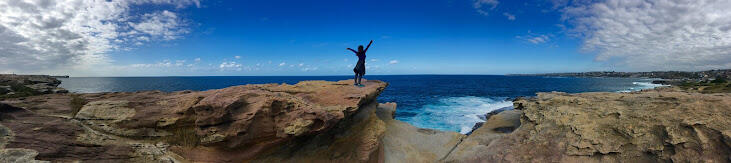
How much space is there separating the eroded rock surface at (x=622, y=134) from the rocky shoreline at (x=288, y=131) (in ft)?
0.08

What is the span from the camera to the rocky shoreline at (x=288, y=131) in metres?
6.40

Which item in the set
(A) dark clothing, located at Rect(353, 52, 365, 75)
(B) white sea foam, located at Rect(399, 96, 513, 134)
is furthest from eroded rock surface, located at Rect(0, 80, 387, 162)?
(B) white sea foam, located at Rect(399, 96, 513, 134)

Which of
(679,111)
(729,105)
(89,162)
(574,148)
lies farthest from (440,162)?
(89,162)

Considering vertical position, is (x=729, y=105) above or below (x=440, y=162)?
above

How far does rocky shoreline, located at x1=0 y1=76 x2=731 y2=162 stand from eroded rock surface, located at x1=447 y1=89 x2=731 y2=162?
25 mm

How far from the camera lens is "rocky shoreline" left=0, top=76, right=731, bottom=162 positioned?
6402 millimetres

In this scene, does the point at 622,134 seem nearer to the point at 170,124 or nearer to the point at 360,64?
the point at 360,64

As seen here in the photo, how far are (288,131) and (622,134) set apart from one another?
A: 10.7 m

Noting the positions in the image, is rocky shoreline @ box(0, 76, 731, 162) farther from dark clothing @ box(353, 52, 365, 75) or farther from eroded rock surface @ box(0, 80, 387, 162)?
dark clothing @ box(353, 52, 365, 75)

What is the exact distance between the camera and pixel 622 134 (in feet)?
26.7

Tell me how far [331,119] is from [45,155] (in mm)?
6374

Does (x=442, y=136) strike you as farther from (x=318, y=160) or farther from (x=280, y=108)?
(x=280, y=108)

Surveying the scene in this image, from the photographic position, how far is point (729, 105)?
7.52 m

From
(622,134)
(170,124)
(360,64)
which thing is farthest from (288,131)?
(622,134)
